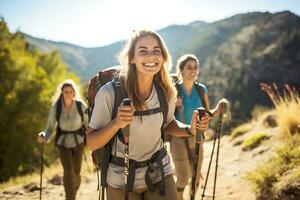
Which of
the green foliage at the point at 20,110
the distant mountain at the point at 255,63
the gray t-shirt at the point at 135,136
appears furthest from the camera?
the distant mountain at the point at 255,63

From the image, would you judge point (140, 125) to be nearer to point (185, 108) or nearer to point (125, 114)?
point (125, 114)

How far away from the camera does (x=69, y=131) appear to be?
257 inches

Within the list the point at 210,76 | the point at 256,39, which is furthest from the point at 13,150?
the point at 256,39

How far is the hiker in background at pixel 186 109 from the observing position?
546cm

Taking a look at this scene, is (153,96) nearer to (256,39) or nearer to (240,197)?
(240,197)

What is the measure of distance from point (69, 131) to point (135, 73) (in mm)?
3655

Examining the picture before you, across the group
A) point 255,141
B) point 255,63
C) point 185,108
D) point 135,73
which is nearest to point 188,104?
point 185,108

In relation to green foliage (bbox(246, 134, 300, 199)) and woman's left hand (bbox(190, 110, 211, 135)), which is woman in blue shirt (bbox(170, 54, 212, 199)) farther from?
woman's left hand (bbox(190, 110, 211, 135))

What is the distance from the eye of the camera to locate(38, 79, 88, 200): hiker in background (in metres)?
6.43

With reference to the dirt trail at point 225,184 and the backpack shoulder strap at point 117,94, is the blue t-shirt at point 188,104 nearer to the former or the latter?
the dirt trail at point 225,184

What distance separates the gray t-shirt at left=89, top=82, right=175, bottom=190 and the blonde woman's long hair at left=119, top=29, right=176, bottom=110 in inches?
5.5

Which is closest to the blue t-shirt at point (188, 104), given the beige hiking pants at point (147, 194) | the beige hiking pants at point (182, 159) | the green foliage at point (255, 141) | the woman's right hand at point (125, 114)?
the beige hiking pants at point (182, 159)

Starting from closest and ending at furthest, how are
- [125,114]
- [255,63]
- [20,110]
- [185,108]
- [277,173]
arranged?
1. [125,114]
2. [185,108]
3. [277,173]
4. [20,110]
5. [255,63]

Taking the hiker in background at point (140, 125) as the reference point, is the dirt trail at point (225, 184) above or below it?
below
